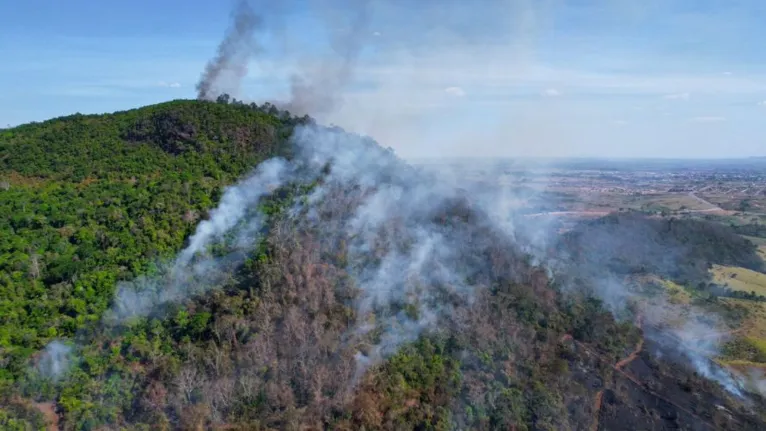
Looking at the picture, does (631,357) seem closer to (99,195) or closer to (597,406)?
(597,406)

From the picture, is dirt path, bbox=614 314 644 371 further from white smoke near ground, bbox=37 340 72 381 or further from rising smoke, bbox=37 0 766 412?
white smoke near ground, bbox=37 340 72 381

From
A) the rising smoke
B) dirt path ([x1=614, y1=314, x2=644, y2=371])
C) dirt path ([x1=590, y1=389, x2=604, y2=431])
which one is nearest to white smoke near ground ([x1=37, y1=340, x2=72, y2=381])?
the rising smoke

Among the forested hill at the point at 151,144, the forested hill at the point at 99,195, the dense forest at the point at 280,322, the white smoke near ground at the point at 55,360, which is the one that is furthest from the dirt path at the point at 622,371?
the forested hill at the point at 151,144

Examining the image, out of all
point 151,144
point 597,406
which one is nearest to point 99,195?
point 151,144

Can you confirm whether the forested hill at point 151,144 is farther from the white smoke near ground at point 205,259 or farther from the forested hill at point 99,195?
the white smoke near ground at point 205,259

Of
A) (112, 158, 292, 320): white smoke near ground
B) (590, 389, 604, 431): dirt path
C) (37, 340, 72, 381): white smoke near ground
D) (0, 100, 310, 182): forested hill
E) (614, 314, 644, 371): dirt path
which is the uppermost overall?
(0, 100, 310, 182): forested hill

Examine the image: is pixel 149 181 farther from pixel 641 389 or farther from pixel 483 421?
pixel 641 389

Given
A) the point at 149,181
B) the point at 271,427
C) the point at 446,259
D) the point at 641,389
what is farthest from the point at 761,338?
the point at 149,181
